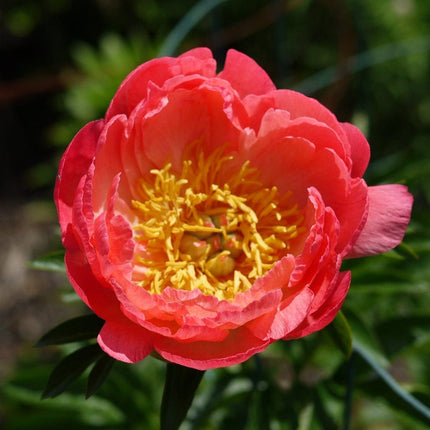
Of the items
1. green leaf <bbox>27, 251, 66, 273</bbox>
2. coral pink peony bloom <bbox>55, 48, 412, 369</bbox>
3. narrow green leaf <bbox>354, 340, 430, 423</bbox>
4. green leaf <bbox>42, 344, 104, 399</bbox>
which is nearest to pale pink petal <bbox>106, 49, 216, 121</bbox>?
coral pink peony bloom <bbox>55, 48, 412, 369</bbox>

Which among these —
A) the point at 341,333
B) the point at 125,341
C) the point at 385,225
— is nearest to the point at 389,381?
the point at 341,333

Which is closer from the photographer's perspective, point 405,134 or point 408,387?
point 408,387

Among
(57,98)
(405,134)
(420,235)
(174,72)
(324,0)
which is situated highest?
(174,72)

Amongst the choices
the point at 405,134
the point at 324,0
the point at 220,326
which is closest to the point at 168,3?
the point at 324,0

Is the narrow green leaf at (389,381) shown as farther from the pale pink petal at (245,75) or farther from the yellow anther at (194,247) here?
the pale pink petal at (245,75)

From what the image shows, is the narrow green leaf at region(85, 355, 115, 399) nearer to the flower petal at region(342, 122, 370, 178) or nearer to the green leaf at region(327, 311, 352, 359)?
the green leaf at region(327, 311, 352, 359)

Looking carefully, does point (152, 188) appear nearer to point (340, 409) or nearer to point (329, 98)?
point (340, 409)

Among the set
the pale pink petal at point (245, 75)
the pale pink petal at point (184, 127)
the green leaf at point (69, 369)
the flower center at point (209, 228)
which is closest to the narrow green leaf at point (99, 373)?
the green leaf at point (69, 369)
